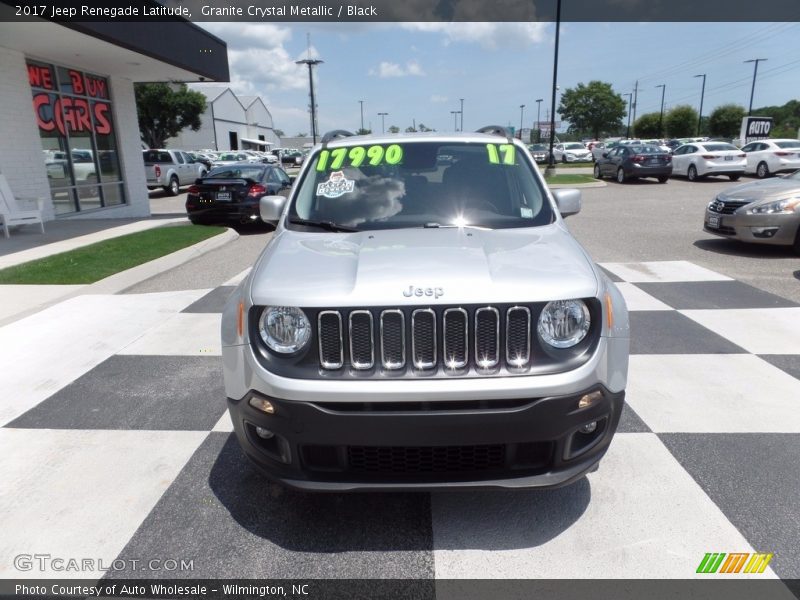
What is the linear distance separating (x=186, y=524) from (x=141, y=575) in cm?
35

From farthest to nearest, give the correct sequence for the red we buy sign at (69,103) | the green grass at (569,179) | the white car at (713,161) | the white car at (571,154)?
the white car at (571,154), the green grass at (569,179), the white car at (713,161), the red we buy sign at (69,103)

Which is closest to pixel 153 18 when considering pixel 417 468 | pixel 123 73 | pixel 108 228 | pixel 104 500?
pixel 123 73

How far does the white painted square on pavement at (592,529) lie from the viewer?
2508 mm

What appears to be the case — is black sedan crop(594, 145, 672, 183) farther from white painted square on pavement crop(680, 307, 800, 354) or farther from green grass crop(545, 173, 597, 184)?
white painted square on pavement crop(680, 307, 800, 354)

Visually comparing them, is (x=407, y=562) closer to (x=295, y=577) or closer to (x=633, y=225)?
(x=295, y=577)

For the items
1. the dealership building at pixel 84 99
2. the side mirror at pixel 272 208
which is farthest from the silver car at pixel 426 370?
the dealership building at pixel 84 99

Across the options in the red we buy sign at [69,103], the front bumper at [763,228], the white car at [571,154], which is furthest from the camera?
the white car at [571,154]

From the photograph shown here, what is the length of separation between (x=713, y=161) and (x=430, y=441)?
24.5 m

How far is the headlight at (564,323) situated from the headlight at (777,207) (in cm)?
775

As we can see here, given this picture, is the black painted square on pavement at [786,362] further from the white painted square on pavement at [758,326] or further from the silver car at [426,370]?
the silver car at [426,370]

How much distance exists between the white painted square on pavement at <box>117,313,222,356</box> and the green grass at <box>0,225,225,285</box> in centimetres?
246

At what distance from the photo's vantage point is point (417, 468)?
250 centimetres

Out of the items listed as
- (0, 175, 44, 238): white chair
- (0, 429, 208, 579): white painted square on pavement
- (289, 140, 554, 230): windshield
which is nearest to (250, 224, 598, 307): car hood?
(289, 140, 554, 230): windshield

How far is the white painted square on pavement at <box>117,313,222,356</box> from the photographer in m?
5.23
